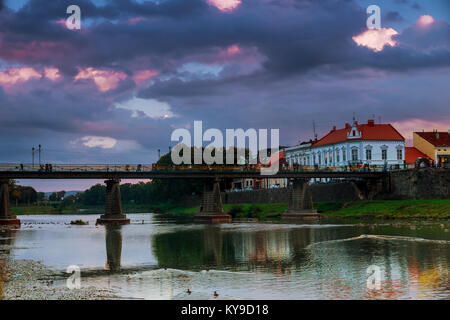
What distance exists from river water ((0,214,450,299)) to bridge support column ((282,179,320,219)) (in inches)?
1762

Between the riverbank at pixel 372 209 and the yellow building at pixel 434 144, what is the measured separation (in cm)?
3931

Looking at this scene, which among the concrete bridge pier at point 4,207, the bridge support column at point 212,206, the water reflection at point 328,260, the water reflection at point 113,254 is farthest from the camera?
the bridge support column at point 212,206

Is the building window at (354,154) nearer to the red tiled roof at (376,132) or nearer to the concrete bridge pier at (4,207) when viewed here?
the red tiled roof at (376,132)

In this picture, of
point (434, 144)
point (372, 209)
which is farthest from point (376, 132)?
point (372, 209)

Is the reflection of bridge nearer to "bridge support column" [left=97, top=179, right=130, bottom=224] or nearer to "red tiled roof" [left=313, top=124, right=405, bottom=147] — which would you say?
"bridge support column" [left=97, top=179, right=130, bottom=224]

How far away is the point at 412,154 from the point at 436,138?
23.2 ft

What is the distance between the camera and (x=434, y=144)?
141625 millimetres

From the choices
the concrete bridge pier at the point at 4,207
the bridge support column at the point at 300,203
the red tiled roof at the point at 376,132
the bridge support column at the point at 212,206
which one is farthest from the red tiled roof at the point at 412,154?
the concrete bridge pier at the point at 4,207

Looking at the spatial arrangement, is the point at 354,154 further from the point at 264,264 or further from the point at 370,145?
the point at 264,264

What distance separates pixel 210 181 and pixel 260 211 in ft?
70.2

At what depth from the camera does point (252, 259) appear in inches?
1577

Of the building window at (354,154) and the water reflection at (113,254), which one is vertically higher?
the building window at (354,154)

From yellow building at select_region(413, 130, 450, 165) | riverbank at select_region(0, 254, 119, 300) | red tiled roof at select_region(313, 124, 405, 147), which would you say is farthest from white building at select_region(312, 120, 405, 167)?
riverbank at select_region(0, 254, 119, 300)

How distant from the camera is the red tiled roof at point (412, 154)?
142 meters
